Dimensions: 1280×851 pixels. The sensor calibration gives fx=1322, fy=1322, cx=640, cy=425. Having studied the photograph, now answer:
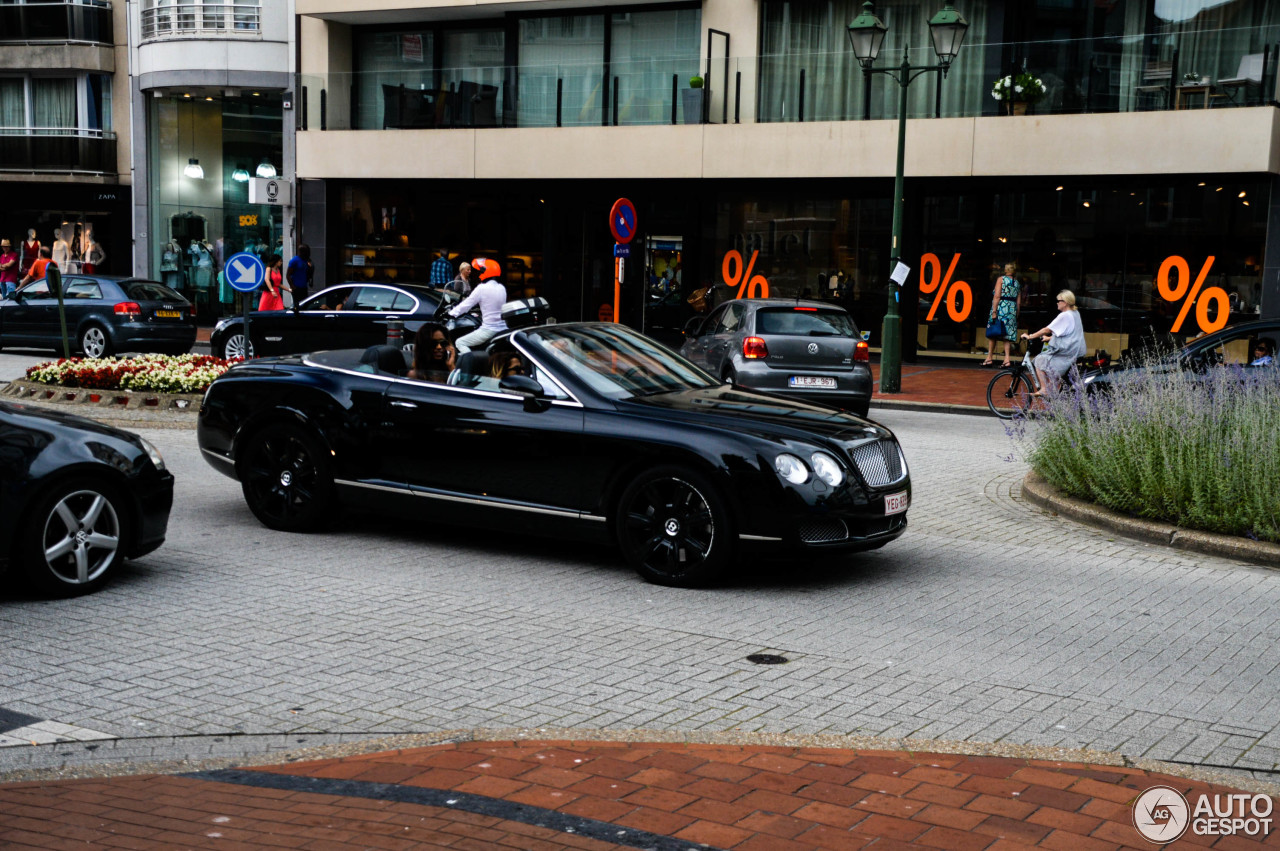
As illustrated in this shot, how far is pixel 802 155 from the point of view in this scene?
2530 cm

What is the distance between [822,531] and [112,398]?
11.0m

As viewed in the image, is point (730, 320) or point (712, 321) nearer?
point (730, 320)

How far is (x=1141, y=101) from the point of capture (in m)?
22.8

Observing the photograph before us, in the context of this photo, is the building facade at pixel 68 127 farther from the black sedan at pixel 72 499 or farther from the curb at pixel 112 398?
the black sedan at pixel 72 499

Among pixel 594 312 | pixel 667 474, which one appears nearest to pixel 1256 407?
pixel 667 474

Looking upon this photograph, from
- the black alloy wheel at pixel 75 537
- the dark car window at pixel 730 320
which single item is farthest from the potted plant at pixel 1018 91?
the black alloy wheel at pixel 75 537

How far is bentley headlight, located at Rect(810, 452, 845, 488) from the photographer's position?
293 inches

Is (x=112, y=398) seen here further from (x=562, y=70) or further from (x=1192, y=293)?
(x=1192, y=293)

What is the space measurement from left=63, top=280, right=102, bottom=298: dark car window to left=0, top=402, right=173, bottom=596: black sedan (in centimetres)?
1600

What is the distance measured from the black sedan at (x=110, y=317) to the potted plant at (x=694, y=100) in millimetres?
10398

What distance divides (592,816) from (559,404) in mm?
4170

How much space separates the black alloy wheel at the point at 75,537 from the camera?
267 inches

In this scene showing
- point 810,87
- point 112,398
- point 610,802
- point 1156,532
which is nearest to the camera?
point 610,802

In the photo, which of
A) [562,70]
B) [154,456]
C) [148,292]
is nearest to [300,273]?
[148,292]
